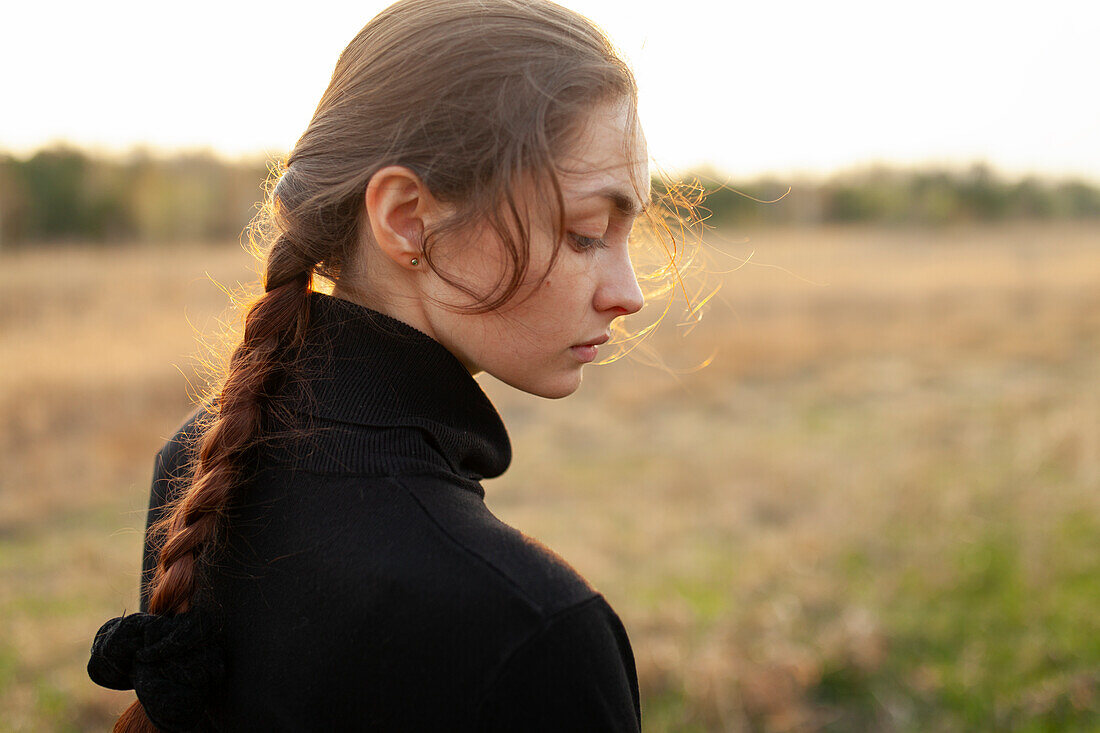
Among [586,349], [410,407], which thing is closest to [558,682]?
[410,407]

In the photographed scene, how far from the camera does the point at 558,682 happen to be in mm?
915

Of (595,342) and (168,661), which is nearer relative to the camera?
(168,661)

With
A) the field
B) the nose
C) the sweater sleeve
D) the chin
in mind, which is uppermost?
the nose

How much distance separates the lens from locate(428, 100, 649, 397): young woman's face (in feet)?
3.73

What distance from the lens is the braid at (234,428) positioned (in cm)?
109

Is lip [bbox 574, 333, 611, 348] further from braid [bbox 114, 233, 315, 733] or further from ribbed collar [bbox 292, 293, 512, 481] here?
braid [bbox 114, 233, 315, 733]

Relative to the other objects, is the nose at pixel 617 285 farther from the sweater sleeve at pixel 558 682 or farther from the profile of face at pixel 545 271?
the sweater sleeve at pixel 558 682

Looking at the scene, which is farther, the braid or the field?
the field

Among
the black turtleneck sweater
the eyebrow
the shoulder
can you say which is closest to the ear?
the black turtleneck sweater

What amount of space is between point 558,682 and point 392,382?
0.44m

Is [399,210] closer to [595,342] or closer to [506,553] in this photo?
[595,342]

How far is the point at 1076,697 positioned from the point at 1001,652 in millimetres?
413

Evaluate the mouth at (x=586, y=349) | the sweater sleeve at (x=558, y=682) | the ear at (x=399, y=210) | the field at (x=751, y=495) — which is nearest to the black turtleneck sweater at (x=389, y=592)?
the sweater sleeve at (x=558, y=682)

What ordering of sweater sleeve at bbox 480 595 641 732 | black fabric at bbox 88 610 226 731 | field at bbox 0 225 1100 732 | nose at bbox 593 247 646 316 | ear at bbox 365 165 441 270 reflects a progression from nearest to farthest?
sweater sleeve at bbox 480 595 641 732, black fabric at bbox 88 610 226 731, ear at bbox 365 165 441 270, nose at bbox 593 247 646 316, field at bbox 0 225 1100 732
